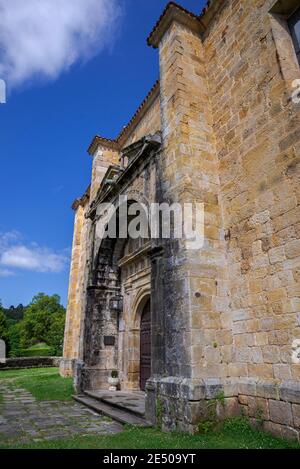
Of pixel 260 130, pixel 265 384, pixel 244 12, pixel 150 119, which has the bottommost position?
pixel 265 384

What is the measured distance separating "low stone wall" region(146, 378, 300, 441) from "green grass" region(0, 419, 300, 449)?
0.42 ft

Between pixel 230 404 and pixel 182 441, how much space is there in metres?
0.88

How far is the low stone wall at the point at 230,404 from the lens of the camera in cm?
350

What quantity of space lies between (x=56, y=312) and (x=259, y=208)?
40.0 m

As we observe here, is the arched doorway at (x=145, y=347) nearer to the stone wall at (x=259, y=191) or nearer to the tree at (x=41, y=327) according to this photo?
the stone wall at (x=259, y=191)

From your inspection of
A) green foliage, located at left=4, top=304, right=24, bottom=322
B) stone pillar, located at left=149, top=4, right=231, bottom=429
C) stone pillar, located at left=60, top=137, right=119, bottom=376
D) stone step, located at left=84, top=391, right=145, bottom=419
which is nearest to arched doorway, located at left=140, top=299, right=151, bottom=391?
stone step, located at left=84, top=391, right=145, bottom=419

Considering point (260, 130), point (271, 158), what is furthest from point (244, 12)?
point (271, 158)

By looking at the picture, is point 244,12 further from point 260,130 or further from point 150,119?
point 150,119

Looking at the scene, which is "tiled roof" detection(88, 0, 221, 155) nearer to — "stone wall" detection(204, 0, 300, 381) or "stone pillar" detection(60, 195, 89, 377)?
"stone wall" detection(204, 0, 300, 381)

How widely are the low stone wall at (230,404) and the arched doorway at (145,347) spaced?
119 inches

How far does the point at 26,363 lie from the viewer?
1866 cm

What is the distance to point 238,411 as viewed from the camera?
417cm

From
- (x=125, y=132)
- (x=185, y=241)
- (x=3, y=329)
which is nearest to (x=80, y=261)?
(x=125, y=132)

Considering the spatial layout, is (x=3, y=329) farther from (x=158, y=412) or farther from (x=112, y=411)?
(x=158, y=412)
